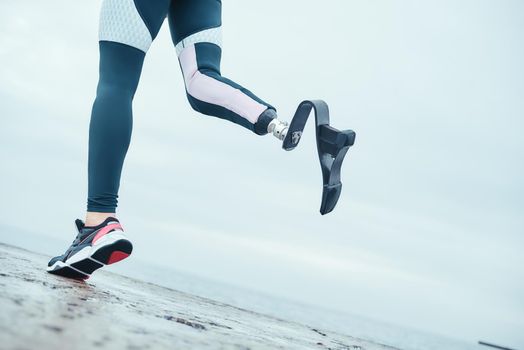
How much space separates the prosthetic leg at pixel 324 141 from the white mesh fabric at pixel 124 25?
701mm

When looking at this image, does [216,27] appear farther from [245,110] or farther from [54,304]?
[54,304]

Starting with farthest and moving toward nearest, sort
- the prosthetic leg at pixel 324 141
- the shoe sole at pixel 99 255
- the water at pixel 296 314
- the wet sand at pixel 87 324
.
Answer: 1. the water at pixel 296 314
2. the shoe sole at pixel 99 255
3. the prosthetic leg at pixel 324 141
4. the wet sand at pixel 87 324

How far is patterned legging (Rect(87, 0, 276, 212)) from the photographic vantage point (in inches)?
84.4

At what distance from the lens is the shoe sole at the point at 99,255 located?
2.10 m

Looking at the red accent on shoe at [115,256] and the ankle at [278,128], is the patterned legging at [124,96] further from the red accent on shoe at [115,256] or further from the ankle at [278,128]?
the red accent on shoe at [115,256]

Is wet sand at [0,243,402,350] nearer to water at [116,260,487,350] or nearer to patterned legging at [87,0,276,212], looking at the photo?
patterned legging at [87,0,276,212]

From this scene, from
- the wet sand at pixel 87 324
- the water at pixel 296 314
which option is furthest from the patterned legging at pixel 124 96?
the water at pixel 296 314

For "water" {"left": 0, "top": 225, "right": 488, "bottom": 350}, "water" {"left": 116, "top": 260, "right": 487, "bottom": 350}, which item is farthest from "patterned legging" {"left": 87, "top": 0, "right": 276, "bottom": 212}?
"water" {"left": 116, "top": 260, "right": 487, "bottom": 350}

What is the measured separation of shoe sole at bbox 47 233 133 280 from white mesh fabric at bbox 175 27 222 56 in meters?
0.91

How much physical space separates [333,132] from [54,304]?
3.58 ft

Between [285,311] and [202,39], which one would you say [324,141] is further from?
[285,311]

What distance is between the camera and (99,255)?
2102 mm

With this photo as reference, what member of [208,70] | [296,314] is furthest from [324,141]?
[296,314]

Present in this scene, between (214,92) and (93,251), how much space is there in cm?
80
